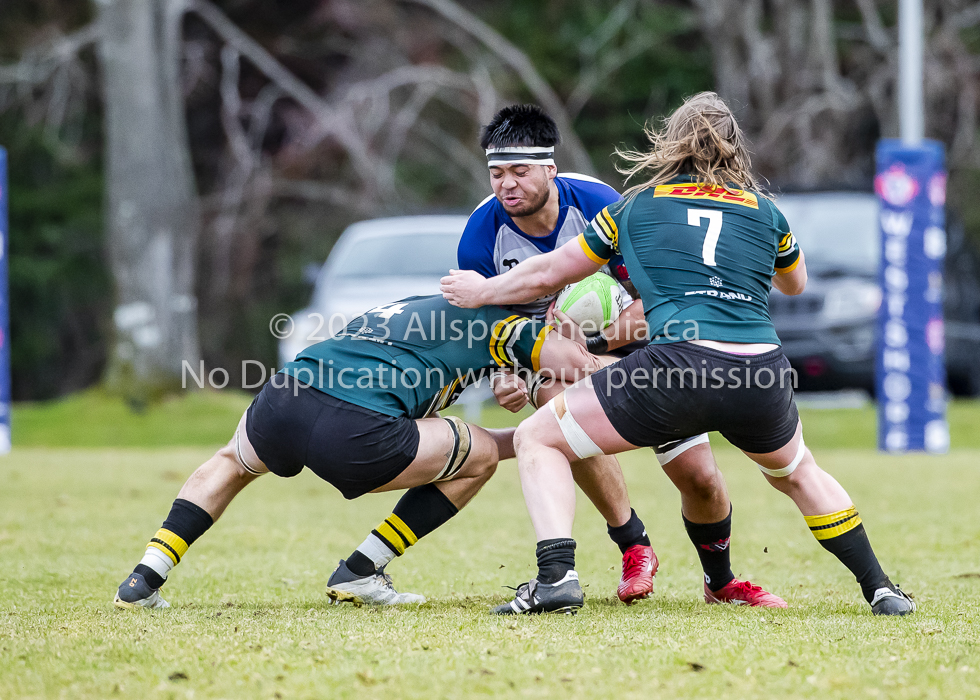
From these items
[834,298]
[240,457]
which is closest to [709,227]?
[240,457]

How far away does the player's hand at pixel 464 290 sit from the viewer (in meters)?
4.16

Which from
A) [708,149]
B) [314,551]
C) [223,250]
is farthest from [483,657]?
[223,250]

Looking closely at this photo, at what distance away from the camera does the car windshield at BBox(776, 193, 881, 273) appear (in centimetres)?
1259

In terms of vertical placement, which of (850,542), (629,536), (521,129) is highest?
(521,129)

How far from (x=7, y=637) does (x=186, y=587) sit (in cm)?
119

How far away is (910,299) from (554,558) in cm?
709

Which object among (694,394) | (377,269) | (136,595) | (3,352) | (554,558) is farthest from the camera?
(377,269)

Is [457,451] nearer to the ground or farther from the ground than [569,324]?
nearer to the ground

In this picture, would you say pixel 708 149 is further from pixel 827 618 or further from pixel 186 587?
pixel 186 587

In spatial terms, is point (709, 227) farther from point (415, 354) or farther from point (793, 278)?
point (415, 354)

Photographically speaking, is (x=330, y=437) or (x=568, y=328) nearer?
(x=330, y=437)

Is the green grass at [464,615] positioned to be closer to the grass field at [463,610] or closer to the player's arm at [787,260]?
the grass field at [463,610]

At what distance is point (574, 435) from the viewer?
391cm

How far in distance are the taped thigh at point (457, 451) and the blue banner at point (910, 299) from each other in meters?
6.69
